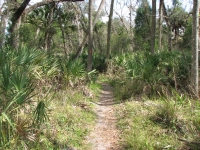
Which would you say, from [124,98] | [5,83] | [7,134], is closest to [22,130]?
[7,134]

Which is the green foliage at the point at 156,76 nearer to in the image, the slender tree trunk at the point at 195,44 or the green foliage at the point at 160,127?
the slender tree trunk at the point at 195,44

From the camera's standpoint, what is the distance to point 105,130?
5.99 meters

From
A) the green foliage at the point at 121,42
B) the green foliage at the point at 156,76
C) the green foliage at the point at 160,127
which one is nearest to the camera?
the green foliage at the point at 160,127

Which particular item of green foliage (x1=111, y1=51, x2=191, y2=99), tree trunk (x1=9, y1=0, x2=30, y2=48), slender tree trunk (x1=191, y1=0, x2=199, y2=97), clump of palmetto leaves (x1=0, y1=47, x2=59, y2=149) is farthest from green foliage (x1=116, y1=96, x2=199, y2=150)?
tree trunk (x1=9, y1=0, x2=30, y2=48)

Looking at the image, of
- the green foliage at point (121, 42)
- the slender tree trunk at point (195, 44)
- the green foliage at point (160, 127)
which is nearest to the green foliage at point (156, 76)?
the slender tree trunk at point (195, 44)

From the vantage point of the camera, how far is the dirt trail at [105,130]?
201 inches

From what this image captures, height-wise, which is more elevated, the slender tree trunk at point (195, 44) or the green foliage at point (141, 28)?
the green foliage at point (141, 28)

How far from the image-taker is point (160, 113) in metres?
5.99

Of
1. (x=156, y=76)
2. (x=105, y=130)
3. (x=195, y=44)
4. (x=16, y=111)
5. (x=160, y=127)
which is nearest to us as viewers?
(x=16, y=111)

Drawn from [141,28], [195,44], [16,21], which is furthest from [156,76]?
[141,28]

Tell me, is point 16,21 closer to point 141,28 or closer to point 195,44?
point 195,44

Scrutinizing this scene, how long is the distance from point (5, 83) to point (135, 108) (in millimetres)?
4379

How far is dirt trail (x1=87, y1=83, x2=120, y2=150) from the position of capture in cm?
511

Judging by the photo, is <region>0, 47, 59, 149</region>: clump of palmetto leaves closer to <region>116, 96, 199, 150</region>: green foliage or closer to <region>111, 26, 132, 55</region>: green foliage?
<region>116, 96, 199, 150</region>: green foliage
